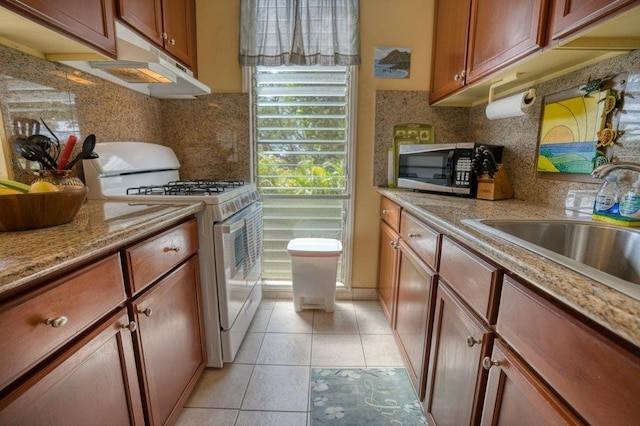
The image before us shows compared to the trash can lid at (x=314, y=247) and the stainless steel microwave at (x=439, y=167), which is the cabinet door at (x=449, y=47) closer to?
the stainless steel microwave at (x=439, y=167)

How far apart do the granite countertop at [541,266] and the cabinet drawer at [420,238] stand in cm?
4

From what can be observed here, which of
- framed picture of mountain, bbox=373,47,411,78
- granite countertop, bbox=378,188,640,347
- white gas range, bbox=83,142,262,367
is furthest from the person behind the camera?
framed picture of mountain, bbox=373,47,411,78

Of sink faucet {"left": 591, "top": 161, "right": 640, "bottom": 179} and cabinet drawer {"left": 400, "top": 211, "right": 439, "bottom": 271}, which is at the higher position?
sink faucet {"left": 591, "top": 161, "right": 640, "bottom": 179}

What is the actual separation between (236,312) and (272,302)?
0.73m

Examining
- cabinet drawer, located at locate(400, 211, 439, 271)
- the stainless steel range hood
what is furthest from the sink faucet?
the stainless steel range hood

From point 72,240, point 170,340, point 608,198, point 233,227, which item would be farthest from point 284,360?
point 608,198

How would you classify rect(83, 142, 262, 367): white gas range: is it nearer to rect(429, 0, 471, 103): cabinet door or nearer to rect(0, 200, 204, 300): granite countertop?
rect(0, 200, 204, 300): granite countertop

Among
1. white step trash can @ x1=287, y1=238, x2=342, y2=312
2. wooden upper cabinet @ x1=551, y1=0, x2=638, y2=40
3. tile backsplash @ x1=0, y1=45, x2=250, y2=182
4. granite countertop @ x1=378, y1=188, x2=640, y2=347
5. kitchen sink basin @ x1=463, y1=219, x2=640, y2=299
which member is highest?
wooden upper cabinet @ x1=551, y1=0, x2=638, y2=40

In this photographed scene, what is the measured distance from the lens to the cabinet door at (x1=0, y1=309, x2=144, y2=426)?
606 mm

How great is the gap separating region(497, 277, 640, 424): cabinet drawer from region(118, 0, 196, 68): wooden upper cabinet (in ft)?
6.00

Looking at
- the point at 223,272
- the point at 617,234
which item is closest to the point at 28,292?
the point at 223,272

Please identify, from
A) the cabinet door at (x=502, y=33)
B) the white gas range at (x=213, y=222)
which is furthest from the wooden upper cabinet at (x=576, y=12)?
the white gas range at (x=213, y=222)

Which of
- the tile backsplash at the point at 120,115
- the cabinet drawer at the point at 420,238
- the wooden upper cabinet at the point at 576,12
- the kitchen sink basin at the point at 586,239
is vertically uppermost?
the wooden upper cabinet at the point at 576,12

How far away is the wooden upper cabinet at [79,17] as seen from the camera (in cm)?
91
